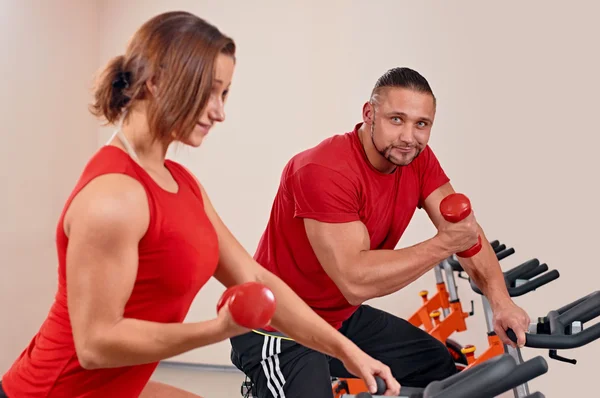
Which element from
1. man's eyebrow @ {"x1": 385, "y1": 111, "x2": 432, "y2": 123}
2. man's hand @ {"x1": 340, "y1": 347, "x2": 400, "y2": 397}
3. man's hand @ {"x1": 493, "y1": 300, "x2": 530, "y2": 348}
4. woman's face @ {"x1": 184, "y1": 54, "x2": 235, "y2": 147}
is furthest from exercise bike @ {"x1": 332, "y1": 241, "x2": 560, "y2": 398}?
woman's face @ {"x1": 184, "y1": 54, "x2": 235, "y2": 147}

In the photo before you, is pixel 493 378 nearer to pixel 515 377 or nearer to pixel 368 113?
pixel 515 377

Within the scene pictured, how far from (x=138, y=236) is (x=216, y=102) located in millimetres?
269

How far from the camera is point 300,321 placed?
1.55 m

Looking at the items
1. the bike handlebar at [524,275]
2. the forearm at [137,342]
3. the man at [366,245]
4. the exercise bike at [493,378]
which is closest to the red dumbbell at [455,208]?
the man at [366,245]

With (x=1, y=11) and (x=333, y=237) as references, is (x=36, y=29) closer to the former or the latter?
(x=1, y=11)

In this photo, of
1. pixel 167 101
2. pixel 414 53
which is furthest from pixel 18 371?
pixel 414 53

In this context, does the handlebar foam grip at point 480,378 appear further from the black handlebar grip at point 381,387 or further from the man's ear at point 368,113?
the man's ear at point 368,113

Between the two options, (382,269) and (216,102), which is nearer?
(216,102)

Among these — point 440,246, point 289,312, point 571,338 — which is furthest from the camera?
point 440,246

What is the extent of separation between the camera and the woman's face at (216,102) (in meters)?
1.29

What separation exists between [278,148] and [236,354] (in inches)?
102

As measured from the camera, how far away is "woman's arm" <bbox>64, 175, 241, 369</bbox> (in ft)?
3.84

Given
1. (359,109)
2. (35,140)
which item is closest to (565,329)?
(359,109)

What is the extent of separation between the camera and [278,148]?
15.4ft
